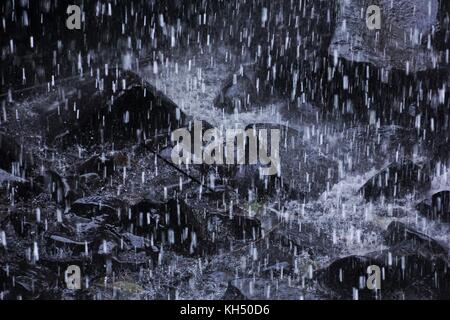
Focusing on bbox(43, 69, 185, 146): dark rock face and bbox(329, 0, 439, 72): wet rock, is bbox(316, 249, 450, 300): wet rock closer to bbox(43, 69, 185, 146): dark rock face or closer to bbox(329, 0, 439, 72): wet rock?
bbox(329, 0, 439, 72): wet rock

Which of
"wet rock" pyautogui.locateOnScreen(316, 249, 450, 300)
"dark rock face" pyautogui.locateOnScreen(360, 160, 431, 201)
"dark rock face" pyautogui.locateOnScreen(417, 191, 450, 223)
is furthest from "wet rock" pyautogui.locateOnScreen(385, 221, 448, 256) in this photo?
"dark rock face" pyautogui.locateOnScreen(360, 160, 431, 201)

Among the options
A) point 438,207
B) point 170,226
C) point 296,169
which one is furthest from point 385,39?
point 170,226

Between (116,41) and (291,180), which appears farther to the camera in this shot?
(116,41)

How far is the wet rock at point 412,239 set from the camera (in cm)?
465

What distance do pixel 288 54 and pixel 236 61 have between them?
2.14 feet

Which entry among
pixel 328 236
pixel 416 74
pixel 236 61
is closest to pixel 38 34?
pixel 236 61

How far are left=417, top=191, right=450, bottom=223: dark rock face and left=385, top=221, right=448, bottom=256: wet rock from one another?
0.37 meters

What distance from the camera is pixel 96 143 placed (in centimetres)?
545

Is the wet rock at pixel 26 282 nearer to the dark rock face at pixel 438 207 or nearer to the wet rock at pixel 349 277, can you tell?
the wet rock at pixel 349 277

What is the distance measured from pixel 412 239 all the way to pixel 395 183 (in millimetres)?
841

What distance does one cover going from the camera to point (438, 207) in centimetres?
510

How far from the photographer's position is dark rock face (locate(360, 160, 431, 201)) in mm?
5344

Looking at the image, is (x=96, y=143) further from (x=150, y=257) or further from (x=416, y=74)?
(x=416, y=74)
